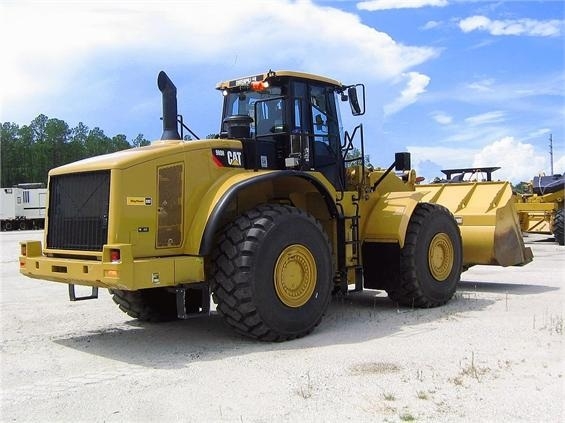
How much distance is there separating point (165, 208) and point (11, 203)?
45.0m

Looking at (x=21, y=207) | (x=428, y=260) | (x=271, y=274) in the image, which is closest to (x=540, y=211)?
(x=428, y=260)

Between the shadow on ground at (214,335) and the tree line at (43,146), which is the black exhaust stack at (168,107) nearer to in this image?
the shadow on ground at (214,335)

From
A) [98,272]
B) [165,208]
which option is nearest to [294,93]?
[165,208]

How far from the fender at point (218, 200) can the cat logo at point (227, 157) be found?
179 millimetres

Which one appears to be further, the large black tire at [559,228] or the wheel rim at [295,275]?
the large black tire at [559,228]

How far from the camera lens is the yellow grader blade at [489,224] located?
9.92m

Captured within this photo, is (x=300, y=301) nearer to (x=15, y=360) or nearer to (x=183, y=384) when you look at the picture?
(x=183, y=384)

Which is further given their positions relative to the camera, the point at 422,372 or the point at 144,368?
the point at 144,368

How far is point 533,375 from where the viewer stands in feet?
16.6

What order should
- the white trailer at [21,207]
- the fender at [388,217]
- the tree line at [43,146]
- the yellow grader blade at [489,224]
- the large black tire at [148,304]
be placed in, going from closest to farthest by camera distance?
the large black tire at [148,304]
the fender at [388,217]
the yellow grader blade at [489,224]
the white trailer at [21,207]
the tree line at [43,146]

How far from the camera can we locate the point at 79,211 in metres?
6.49

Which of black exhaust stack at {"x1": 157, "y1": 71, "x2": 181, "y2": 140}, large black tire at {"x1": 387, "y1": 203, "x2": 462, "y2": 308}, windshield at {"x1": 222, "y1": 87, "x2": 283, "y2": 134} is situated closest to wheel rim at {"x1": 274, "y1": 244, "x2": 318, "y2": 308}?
windshield at {"x1": 222, "y1": 87, "x2": 283, "y2": 134}

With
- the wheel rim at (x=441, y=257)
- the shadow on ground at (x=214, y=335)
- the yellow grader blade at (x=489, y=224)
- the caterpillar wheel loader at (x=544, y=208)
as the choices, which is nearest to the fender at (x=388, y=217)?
the wheel rim at (x=441, y=257)

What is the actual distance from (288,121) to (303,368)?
320 cm
